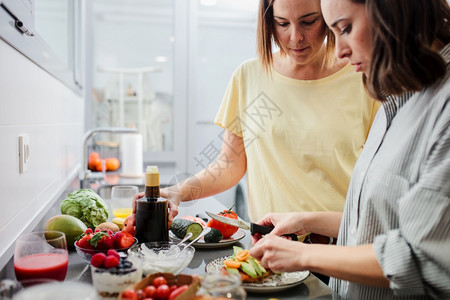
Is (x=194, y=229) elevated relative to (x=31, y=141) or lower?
lower

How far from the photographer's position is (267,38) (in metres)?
1.55

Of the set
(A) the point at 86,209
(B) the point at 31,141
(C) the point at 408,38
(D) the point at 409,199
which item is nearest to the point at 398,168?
(D) the point at 409,199

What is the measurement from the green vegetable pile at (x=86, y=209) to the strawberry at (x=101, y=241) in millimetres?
364

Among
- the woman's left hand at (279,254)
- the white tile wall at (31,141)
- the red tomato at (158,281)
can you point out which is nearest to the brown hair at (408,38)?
the woman's left hand at (279,254)

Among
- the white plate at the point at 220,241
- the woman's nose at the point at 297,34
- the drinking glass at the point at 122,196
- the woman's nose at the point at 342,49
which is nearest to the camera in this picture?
the woman's nose at the point at 342,49

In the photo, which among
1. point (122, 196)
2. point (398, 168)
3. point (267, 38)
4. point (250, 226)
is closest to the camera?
point (398, 168)

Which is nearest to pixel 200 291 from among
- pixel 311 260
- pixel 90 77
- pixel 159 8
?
pixel 311 260

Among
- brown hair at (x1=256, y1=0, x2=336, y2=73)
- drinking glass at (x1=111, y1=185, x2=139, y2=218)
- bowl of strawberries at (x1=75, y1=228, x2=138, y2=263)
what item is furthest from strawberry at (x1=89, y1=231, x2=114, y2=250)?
brown hair at (x1=256, y1=0, x2=336, y2=73)

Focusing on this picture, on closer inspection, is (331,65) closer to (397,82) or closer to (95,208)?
(397,82)

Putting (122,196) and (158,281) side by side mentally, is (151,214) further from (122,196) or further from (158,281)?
(122,196)

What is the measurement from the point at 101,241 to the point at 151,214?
16 centimetres

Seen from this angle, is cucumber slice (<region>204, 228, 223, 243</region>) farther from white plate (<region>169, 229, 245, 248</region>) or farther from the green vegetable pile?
the green vegetable pile

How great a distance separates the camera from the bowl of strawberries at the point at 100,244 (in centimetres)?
108

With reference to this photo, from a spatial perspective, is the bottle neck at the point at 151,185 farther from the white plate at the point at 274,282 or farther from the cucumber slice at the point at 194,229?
the white plate at the point at 274,282
